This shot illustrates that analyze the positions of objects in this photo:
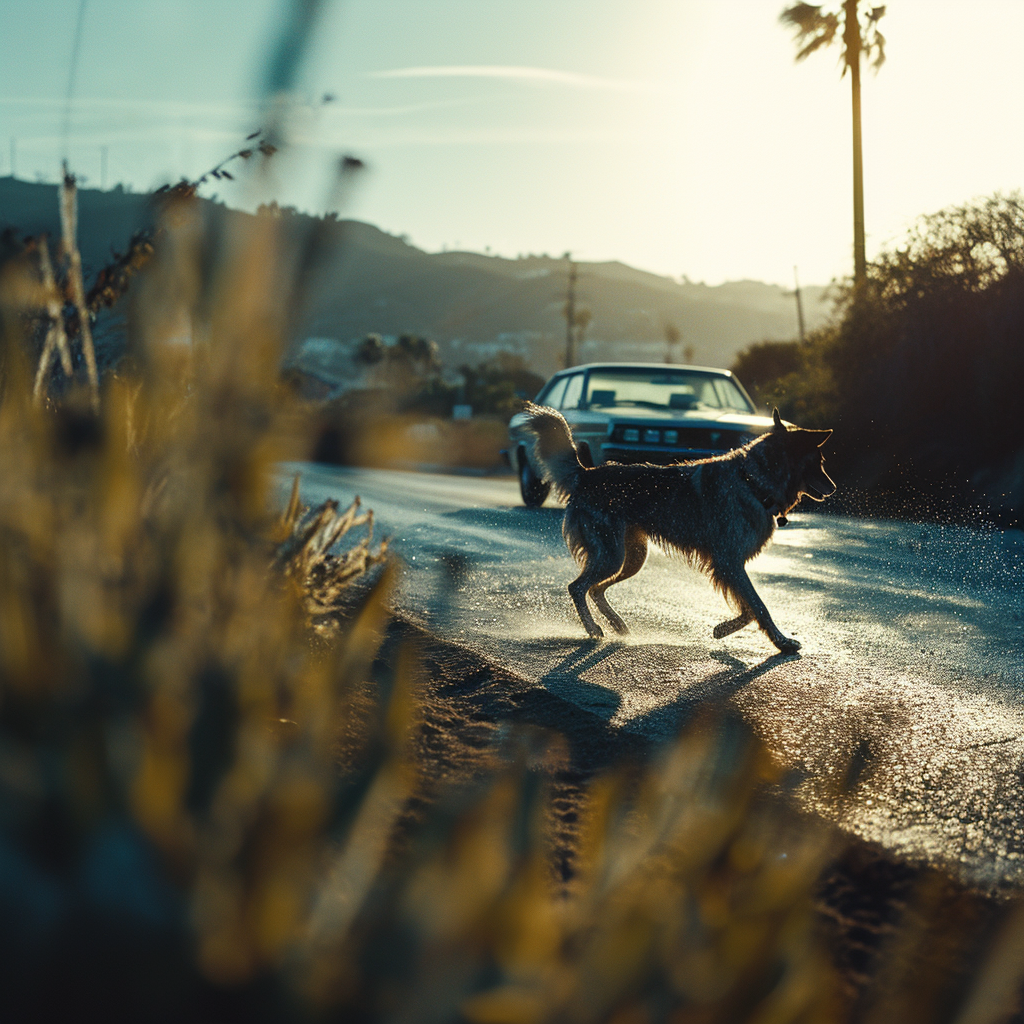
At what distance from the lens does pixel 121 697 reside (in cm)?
140

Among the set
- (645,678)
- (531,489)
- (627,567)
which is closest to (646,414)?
(531,489)

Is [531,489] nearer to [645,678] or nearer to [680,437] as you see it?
[680,437]

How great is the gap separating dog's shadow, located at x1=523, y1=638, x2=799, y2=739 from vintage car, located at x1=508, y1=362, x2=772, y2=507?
19.6 ft

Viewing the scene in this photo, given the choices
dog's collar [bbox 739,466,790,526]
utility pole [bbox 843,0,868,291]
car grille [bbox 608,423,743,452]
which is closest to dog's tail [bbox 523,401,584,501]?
dog's collar [bbox 739,466,790,526]

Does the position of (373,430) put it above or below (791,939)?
above

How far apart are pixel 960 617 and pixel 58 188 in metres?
6.61

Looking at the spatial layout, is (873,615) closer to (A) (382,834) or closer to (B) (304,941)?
(A) (382,834)

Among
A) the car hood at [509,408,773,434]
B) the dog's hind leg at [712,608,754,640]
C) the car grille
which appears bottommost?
the dog's hind leg at [712,608,754,640]

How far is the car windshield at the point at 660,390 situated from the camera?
14227 mm

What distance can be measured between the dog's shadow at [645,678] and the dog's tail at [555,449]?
1.18m

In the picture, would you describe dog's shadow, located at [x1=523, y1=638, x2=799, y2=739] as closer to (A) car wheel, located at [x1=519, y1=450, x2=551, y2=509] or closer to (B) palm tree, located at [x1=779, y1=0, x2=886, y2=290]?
(A) car wheel, located at [x1=519, y1=450, x2=551, y2=509]

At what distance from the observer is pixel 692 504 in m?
6.84

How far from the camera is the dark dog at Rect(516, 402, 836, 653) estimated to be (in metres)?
6.73

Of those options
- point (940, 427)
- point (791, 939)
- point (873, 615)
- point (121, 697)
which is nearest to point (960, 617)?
point (873, 615)
